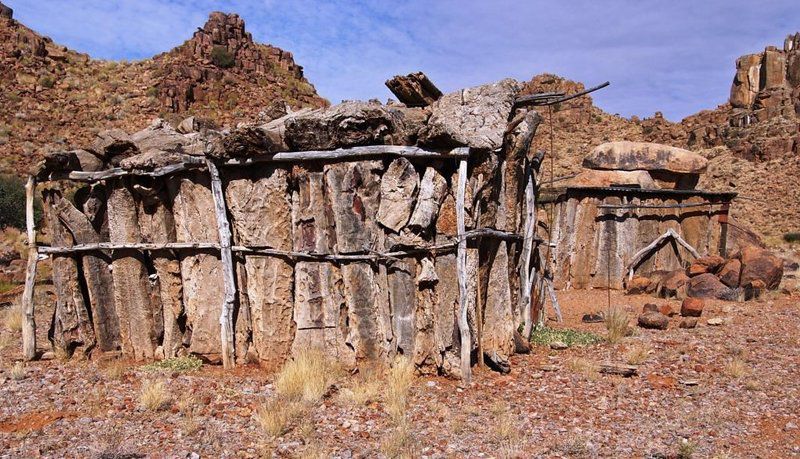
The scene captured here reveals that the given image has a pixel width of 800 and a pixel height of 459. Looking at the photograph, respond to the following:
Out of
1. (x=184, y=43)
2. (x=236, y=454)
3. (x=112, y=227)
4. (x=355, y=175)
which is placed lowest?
(x=236, y=454)

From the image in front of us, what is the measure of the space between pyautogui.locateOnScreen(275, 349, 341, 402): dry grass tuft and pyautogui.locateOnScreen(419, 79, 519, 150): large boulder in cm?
292

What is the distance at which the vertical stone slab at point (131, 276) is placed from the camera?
819 cm

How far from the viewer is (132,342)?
832cm

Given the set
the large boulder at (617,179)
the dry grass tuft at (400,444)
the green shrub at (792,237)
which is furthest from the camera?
the green shrub at (792,237)

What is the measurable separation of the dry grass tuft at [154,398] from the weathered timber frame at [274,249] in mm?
1325

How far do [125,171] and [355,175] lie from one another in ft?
10.8

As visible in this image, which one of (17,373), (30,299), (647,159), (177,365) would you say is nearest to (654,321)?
(647,159)

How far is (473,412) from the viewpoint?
6.04 m

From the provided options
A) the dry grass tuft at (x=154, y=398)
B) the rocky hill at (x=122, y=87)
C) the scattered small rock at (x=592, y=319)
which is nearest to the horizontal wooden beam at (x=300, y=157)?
the dry grass tuft at (x=154, y=398)

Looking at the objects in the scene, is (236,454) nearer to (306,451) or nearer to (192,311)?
(306,451)

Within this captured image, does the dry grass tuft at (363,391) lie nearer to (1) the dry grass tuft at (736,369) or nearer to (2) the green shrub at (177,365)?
(2) the green shrub at (177,365)

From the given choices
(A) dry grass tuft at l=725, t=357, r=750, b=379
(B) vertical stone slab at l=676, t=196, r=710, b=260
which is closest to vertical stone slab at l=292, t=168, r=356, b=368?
(A) dry grass tuft at l=725, t=357, r=750, b=379

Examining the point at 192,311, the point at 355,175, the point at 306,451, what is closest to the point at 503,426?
the point at 306,451

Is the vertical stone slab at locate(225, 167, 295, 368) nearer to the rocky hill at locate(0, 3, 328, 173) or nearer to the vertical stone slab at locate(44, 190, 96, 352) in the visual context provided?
the vertical stone slab at locate(44, 190, 96, 352)
